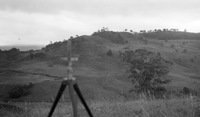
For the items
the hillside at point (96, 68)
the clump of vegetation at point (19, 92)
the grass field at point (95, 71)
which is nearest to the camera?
the grass field at point (95, 71)

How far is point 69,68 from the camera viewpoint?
3.17 m

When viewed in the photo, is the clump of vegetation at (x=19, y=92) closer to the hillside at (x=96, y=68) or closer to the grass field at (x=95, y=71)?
the grass field at (x=95, y=71)

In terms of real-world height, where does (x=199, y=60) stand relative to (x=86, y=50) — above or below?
below

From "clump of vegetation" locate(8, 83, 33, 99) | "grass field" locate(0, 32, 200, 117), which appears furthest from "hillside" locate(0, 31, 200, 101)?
"clump of vegetation" locate(8, 83, 33, 99)

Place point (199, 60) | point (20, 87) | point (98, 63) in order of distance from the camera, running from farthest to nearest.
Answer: point (199, 60)
point (98, 63)
point (20, 87)

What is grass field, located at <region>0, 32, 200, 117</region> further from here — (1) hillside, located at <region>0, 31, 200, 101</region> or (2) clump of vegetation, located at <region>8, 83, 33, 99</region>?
(2) clump of vegetation, located at <region>8, 83, 33, 99</region>

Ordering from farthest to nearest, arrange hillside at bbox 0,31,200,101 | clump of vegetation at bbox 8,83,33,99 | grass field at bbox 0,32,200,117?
hillside at bbox 0,31,200,101 → clump of vegetation at bbox 8,83,33,99 → grass field at bbox 0,32,200,117

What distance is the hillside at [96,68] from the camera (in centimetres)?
4203

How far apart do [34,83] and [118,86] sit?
14.8 meters

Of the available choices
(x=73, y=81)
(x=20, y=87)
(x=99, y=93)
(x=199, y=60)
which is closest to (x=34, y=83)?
(x=20, y=87)

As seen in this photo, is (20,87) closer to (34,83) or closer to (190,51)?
(34,83)

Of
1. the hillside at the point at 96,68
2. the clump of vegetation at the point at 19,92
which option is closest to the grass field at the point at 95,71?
the hillside at the point at 96,68

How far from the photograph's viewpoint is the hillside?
4203cm

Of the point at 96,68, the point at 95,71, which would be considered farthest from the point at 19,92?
the point at 96,68
